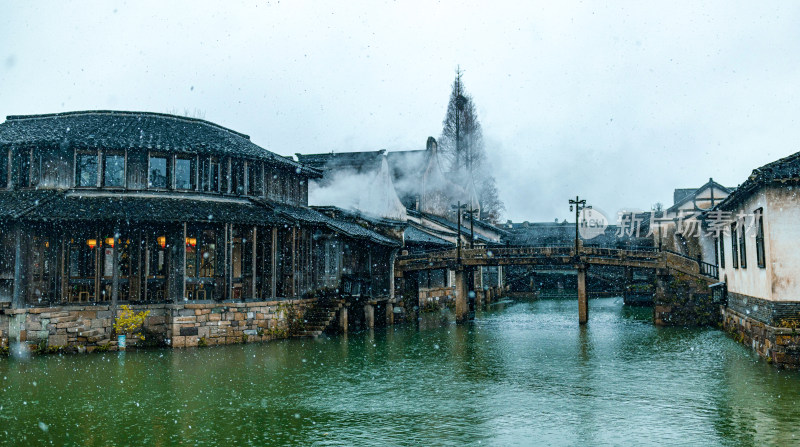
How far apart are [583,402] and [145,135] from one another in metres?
20.8

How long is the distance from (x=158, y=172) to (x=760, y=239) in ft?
73.1

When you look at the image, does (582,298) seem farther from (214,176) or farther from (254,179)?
(214,176)

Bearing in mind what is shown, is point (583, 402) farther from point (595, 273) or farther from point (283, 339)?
point (595, 273)

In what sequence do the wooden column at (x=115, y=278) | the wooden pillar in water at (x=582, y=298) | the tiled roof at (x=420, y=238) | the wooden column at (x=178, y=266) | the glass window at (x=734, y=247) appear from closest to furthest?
1. the glass window at (x=734, y=247)
2. the wooden column at (x=115, y=278)
3. the wooden column at (x=178, y=266)
4. the wooden pillar in water at (x=582, y=298)
5. the tiled roof at (x=420, y=238)

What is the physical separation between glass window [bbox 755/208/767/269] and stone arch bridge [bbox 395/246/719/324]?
43.2 feet

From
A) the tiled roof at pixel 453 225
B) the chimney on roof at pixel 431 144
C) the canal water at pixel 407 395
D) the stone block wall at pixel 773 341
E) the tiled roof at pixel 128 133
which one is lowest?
the canal water at pixel 407 395

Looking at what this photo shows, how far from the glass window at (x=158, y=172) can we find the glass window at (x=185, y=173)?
1.64 ft

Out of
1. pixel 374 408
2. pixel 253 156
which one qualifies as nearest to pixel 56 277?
pixel 253 156

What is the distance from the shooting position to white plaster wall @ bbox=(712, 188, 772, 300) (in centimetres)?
2056

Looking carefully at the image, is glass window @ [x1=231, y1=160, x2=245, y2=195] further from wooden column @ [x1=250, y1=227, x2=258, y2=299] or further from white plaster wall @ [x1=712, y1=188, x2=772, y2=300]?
white plaster wall @ [x1=712, y1=188, x2=772, y2=300]

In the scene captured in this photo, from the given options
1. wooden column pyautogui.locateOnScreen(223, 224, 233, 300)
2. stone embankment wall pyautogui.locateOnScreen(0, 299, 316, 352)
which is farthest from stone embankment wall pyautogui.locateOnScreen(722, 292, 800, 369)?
wooden column pyautogui.locateOnScreen(223, 224, 233, 300)

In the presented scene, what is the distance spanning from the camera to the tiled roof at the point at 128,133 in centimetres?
2766

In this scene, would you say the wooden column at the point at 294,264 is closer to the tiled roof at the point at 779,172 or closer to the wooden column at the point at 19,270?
the wooden column at the point at 19,270

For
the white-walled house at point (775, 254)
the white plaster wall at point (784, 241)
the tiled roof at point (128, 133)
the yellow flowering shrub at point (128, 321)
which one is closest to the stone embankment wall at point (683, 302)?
the white-walled house at point (775, 254)
